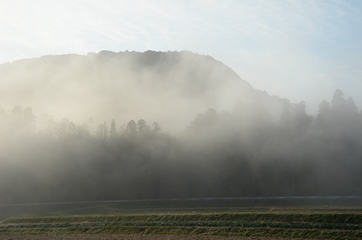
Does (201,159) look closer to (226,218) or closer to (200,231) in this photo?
(226,218)

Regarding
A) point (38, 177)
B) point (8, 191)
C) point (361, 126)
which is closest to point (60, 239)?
point (8, 191)

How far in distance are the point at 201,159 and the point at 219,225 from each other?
7132 centimetres

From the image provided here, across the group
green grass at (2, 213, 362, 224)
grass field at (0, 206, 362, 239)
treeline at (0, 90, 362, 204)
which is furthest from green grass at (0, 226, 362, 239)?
treeline at (0, 90, 362, 204)

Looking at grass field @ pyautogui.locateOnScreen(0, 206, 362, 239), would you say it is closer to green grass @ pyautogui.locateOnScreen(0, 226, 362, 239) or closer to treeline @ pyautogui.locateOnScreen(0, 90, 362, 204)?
green grass @ pyautogui.locateOnScreen(0, 226, 362, 239)

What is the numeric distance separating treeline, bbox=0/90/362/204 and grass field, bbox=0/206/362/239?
5024 cm

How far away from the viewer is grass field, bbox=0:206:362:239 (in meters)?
34.4

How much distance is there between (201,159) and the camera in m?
111

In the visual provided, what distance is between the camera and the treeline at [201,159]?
9699 cm

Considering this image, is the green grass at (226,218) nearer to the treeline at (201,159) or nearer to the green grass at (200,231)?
the green grass at (200,231)

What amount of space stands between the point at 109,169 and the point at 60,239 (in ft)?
250

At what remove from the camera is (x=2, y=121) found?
412ft

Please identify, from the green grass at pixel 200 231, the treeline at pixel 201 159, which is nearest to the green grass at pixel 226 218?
the green grass at pixel 200 231

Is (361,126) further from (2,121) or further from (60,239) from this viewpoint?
(2,121)

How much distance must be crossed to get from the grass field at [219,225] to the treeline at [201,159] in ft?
165
